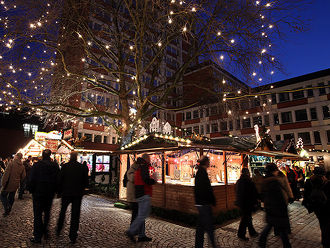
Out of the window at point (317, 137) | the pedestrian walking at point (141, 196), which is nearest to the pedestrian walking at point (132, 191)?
the pedestrian walking at point (141, 196)

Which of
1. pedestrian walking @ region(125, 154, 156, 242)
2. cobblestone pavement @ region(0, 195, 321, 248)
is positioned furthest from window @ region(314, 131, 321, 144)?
pedestrian walking @ region(125, 154, 156, 242)

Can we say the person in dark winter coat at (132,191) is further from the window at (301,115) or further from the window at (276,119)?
the window at (276,119)

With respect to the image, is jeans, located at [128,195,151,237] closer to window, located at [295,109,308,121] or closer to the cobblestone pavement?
the cobblestone pavement

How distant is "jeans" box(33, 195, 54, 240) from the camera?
14.8 feet

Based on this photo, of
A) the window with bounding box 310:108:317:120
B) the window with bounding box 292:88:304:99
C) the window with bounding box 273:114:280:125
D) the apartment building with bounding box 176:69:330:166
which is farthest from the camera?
the window with bounding box 273:114:280:125

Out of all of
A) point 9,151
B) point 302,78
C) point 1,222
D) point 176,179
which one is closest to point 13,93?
point 1,222

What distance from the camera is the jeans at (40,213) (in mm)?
4508

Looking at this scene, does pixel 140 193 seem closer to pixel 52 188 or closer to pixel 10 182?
pixel 52 188

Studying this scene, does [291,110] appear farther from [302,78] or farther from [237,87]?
[237,87]

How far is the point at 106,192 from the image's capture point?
12.8m

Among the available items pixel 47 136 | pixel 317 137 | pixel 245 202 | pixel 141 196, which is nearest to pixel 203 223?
pixel 141 196

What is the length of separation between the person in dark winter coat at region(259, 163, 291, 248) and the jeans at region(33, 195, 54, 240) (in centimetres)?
468

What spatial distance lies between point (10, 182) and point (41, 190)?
9.94 ft

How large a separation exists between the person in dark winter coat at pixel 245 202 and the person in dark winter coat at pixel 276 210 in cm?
129
